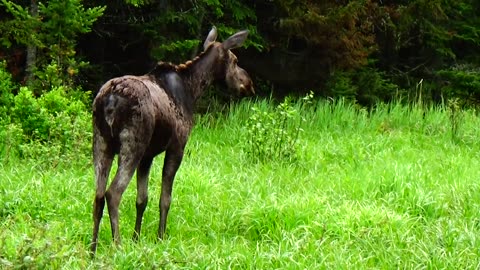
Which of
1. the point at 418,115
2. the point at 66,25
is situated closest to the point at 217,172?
the point at 66,25

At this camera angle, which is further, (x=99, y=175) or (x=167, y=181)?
(x=167, y=181)

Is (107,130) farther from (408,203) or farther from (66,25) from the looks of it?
(66,25)

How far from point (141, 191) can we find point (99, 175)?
1.84 feet

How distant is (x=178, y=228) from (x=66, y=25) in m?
5.51

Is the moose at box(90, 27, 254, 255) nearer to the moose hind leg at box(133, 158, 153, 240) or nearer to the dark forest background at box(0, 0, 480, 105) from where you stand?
the moose hind leg at box(133, 158, 153, 240)

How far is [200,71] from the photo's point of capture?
7484 mm

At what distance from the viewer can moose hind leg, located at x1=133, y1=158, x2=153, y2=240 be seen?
686cm

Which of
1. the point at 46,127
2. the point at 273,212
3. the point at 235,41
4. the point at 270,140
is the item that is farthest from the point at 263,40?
the point at 273,212

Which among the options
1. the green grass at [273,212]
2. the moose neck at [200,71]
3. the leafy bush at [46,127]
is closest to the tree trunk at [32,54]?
the leafy bush at [46,127]

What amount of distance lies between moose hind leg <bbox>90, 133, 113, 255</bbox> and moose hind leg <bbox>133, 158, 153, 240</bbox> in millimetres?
487

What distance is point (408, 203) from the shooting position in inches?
303

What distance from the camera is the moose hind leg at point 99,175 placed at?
6.30m

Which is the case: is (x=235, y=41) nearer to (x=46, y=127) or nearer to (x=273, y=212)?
(x=273, y=212)

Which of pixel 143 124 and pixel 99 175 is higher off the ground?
pixel 143 124
